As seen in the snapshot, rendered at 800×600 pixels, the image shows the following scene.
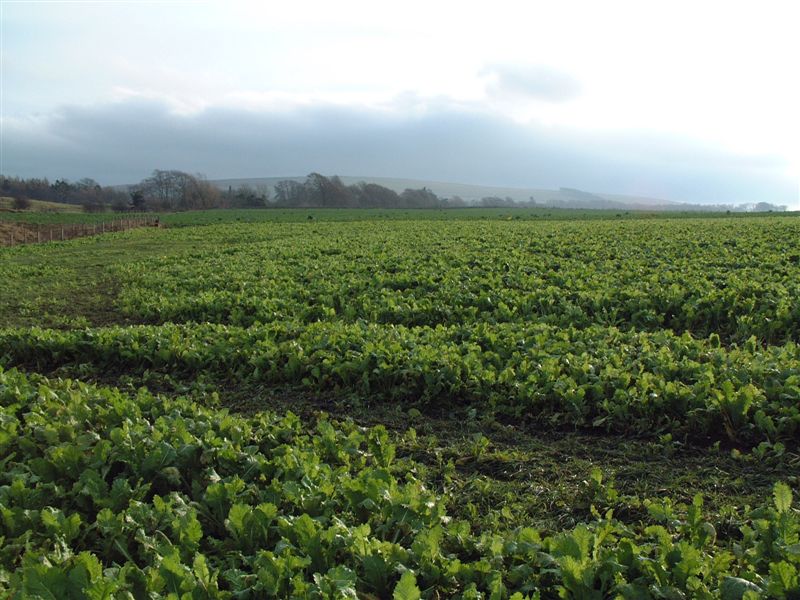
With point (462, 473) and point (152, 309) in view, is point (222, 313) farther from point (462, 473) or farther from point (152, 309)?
point (462, 473)

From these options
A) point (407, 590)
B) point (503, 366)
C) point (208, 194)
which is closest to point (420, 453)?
point (503, 366)

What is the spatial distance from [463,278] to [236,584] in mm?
11548

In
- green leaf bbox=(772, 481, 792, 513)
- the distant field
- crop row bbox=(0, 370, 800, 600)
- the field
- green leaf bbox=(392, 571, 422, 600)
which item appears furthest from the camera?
the distant field

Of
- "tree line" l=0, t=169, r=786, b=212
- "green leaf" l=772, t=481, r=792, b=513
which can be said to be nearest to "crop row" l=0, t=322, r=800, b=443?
"green leaf" l=772, t=481, r=792, b=513

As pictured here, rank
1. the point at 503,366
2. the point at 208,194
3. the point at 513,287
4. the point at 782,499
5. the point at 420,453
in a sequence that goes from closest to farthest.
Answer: the point at 782,499 → the point at 420,453 → the point at 503,366 → the point at 513,287 → the point at 208,194

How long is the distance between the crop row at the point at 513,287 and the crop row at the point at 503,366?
1.71 meters

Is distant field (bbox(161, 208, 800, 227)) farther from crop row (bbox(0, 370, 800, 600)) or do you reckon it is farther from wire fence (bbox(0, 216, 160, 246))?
crop row (bbox(0, 370, 800, 600))

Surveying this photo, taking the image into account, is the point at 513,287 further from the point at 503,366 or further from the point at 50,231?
the point at 50,231

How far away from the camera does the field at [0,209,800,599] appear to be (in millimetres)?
3314

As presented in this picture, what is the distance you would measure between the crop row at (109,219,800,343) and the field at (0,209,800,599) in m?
0.09

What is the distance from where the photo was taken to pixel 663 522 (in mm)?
3973

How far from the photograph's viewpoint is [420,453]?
18.2 feet

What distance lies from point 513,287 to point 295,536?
1023 cm

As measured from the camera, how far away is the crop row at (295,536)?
3.12 metres
